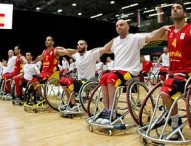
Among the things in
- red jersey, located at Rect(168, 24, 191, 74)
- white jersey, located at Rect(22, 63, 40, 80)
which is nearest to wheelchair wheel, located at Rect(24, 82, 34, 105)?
white jersey, located at Rect(22, 63, 40, 80)

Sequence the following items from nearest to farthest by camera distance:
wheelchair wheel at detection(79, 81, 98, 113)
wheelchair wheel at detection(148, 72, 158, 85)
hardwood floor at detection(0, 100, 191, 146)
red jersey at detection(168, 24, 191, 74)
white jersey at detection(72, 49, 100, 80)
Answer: red jersey at detection(168, 24, 191, 74) < hardwood floor at detection(0, 100, 191, 146) < wheelchair wheel at detection(79, 81, 98, 113) < white jersey at detection(72, 49, 100, 80) < wheelchair wheel at detection(148, 72, 158, 85)

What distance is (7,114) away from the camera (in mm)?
4203

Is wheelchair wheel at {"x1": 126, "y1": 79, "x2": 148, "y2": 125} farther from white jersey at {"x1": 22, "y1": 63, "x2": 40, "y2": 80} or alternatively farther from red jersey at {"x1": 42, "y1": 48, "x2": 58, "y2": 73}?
white jersey at {"x1": 22, "y1": 63, "x2": 40, "y2": 80}

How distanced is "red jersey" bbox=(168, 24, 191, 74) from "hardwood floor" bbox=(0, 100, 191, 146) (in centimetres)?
78

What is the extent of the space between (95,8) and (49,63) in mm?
12246

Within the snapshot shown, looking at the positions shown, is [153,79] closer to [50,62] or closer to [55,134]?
[50,62]

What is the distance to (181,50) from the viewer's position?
2.44 metres

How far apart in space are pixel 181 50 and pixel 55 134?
1533 mm

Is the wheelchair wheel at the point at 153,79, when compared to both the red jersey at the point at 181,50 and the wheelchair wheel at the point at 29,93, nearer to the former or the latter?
the wheelchair wheel at the point at 29,93

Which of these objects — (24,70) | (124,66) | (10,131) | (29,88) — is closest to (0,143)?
(10,131)

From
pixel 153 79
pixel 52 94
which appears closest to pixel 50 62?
pixel 52 94

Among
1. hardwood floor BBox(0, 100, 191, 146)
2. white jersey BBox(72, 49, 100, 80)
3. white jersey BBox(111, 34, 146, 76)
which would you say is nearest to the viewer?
hardwood floor BBox(0, 100, 191, 146)

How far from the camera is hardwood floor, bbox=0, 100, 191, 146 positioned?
2582 mm

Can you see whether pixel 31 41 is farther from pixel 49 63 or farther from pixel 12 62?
pixel 49 63
